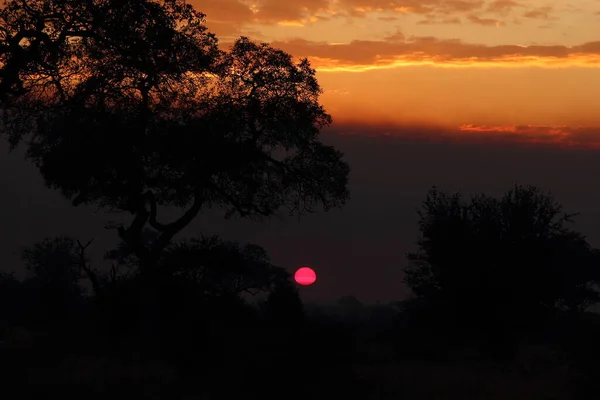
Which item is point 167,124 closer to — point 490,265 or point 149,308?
point 149,308

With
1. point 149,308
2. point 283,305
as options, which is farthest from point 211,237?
point 283,305

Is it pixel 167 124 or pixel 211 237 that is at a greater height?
pixel 167 124

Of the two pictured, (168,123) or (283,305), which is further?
(283,305)

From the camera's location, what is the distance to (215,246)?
130 feet

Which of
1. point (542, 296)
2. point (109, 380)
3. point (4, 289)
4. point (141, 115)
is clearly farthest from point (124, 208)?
point (4, 289)

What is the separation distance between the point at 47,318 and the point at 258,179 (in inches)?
900

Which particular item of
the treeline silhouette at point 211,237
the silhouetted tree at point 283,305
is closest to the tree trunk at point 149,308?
the treeline silhouette at point 211,237

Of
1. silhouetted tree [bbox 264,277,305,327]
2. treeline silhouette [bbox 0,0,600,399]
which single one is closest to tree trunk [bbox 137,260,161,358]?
treeline silhouette [bbox 0,0,600,399]

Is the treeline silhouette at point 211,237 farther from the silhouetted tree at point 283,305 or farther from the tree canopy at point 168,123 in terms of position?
the silhouetted tree at point 283,305

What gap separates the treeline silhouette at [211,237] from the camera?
29.6 m

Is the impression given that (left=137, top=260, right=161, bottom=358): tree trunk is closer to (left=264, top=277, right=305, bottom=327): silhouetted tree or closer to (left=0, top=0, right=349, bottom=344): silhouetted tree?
(left=0, top=0, right=349, bottom=344): silhouetted tree

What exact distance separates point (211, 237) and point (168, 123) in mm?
7402

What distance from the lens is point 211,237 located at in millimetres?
40062

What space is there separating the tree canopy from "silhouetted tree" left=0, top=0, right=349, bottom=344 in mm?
53
